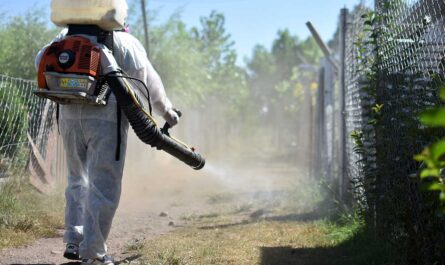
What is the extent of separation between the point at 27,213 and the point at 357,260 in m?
2.94

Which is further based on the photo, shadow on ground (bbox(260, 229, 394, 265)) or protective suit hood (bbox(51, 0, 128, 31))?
shadow on ground (bbox(260, 229, 394, 265))

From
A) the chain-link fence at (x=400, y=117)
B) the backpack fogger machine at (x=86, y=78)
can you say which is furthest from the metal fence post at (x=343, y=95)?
the backpack fogger machine at (x=86, y=78)

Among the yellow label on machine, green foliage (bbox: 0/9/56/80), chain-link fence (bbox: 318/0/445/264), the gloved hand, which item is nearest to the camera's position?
chain-link fence (bbox: 318/0/445/264)

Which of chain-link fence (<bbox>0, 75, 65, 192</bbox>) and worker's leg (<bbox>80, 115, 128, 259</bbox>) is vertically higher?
chain-link fence (<bbox>0, 75, 65, 192</bbox>)

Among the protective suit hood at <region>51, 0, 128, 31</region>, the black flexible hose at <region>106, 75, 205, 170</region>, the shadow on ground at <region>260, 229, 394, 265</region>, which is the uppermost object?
the protective suit hood at <region>51, 0, 128, 31</region>

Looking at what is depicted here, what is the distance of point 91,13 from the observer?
3.84m

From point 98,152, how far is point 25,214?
1.81 m

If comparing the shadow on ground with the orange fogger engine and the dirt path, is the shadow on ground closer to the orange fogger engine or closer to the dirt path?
the dirt path

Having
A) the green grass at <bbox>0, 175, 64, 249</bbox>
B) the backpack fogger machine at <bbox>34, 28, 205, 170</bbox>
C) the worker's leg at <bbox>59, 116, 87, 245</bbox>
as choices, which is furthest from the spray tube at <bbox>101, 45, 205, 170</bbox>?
the green grass at <bbox>0, 175, 64, 249</bbox>

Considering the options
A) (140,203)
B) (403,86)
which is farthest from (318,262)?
(140,203)

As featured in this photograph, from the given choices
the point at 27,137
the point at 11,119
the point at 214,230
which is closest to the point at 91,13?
the point at 214,230

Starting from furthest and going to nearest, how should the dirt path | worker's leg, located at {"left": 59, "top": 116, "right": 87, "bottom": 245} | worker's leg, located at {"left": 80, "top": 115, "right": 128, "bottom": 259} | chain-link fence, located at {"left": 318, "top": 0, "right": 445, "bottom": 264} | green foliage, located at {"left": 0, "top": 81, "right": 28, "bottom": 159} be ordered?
1. green foliage, located at {"left": 0, "top": 81, "right": 28, "bottom": 159}
2. the dirt path
3. worker's leg, located at {"left": 59, "top": 116, "right": 87, "bottom": 245}
4. worker's leg, located at {"left": 80, "top": 115, "right": 128, "bottom": 259}
5. chain-link fence, located at {"left": 318, "top": 0, "right": 445, "bottom": 264}

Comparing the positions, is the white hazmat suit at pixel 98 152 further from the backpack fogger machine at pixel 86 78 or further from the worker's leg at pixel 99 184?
the backpack fogger machine at pixel 86 78

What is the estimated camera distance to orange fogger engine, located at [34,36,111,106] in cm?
365
